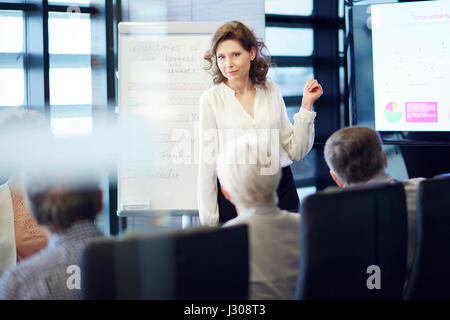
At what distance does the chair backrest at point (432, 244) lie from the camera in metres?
1.91

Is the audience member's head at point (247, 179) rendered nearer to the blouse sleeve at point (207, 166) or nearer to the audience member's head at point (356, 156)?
the audience member's head at point (356, 156)

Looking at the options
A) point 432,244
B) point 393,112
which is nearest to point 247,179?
point 432,244

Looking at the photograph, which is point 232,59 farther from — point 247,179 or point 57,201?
point 57,201

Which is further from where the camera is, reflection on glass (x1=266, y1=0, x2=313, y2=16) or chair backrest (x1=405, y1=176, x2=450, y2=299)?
reflection on glass (x1=266, y1=0, x2=313, y2=16)

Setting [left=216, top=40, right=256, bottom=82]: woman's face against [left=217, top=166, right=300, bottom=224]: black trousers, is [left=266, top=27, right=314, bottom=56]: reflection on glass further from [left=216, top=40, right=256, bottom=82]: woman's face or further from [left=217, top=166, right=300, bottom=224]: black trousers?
[left=217, top=166, right=300, bottom=224]: black trousers

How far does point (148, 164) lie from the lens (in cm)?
369

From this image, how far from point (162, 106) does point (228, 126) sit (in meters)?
1.09

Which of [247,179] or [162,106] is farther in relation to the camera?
[162,106]

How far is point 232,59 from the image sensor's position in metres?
2.77

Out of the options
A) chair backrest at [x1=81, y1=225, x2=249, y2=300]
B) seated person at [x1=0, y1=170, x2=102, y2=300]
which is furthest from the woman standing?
chair backrest at [x1=81, y1=225, x2=249, y2=300]

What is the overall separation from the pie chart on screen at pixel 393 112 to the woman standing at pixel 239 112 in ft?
4.52

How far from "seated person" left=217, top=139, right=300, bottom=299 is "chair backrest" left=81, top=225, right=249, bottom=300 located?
1.03 ft

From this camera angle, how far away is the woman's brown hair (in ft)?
9.07
